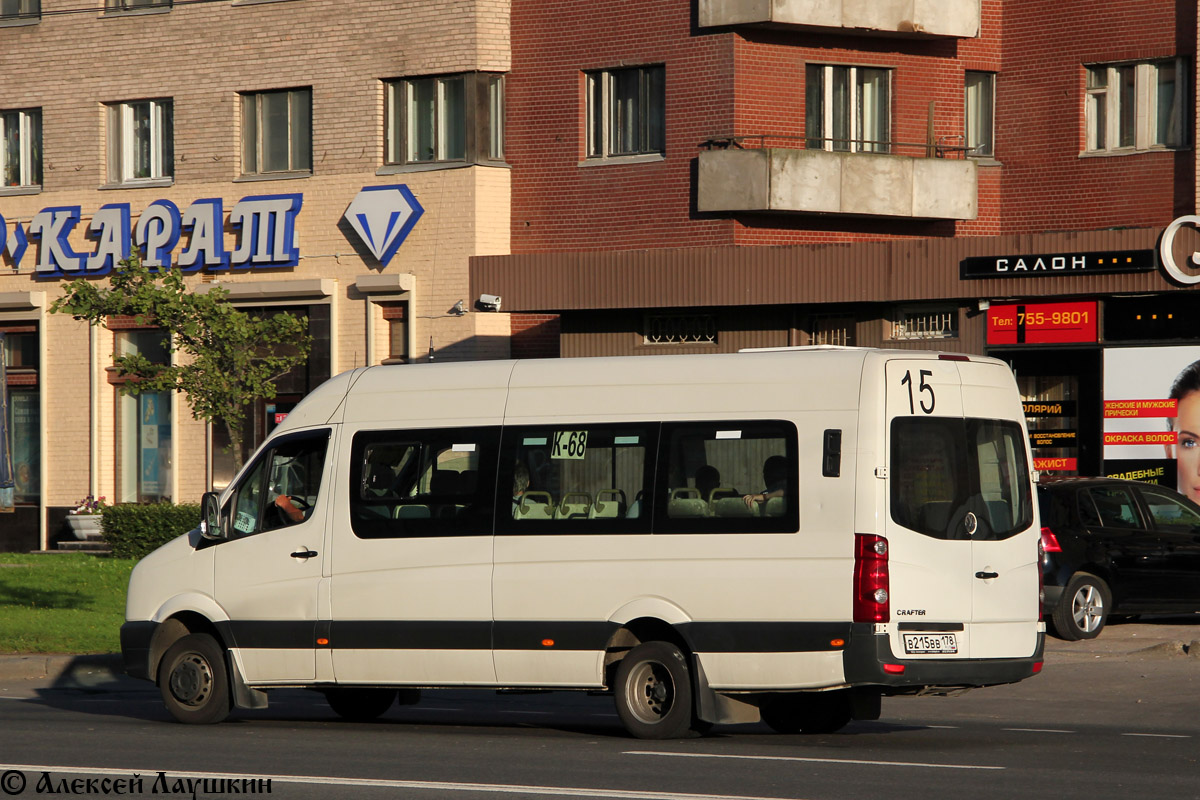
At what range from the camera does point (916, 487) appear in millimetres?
10859

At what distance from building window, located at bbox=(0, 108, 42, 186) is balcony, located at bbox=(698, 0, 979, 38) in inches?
516

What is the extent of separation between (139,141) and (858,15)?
12981 millimetres

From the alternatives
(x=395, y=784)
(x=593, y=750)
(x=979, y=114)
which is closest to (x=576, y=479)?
(x=593, y=750)

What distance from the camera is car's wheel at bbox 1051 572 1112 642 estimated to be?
17547 mm

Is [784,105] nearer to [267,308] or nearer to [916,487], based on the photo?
Result: [267,308]

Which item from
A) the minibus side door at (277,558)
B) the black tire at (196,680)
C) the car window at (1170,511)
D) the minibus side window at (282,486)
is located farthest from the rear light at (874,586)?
the car window at (1170,511)

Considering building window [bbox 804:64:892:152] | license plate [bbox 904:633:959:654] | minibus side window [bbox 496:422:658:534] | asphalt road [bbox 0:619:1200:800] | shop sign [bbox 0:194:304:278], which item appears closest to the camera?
asphalt road [bbox 0:619:1200:800]

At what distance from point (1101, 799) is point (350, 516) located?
549 cm

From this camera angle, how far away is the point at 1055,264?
78.6 feet

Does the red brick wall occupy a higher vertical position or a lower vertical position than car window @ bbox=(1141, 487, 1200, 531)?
higher

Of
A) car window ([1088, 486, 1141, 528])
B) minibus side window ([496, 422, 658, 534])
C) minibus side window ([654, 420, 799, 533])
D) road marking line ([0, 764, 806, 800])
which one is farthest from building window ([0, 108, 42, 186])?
road marking line ([0, 764, 806, 800])

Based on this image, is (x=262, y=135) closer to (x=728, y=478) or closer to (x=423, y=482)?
(x=423, y=482)

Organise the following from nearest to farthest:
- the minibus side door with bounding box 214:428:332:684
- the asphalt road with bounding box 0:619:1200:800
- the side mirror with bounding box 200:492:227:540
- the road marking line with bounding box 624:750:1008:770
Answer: the asphalt road with bounding box 0:619:1200:800, the road marking line with bounding box 624:750:1008:770, the minibus side door with bounding box 214:428:332:684, the side mirror with bounding box 200:492:227:540

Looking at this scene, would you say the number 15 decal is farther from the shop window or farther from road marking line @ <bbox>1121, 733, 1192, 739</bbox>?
the shop window
